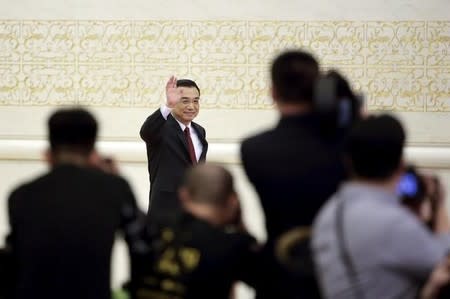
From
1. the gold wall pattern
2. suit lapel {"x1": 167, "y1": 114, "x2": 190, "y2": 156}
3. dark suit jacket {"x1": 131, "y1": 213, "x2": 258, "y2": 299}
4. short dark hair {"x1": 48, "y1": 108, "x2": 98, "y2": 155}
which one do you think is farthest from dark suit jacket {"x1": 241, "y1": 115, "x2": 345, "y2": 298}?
the gold wall pattern

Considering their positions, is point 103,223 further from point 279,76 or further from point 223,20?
point 223,20

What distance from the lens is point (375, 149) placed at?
11.5 ft

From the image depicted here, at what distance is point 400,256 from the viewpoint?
3.37 metres

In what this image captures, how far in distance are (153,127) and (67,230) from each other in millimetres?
3306

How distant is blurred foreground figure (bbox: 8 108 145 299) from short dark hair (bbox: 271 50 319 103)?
597mm

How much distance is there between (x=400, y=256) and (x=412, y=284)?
12 cm

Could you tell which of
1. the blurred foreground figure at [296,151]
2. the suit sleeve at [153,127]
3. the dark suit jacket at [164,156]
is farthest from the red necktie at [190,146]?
the blurred foreground figure at [296,151]

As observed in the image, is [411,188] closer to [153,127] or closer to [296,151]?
[296,151]

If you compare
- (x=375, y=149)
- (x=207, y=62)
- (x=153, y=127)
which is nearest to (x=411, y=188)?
(x=375, y=149)

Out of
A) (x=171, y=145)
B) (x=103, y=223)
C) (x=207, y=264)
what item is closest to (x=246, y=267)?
(x=207, y=264)

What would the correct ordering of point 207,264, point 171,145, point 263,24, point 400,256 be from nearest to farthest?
point 400,256
point 207,264
point 171,145
point 263,24

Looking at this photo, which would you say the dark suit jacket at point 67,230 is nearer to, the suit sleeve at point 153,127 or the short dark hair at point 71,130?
the short dark hair at point 71,130

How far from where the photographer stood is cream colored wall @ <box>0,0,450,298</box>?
9219 mm

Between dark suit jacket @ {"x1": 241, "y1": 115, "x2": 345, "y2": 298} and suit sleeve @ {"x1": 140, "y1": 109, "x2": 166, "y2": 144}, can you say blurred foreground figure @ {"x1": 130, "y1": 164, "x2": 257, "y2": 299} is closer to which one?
dark suit jacket @ {"x1": 241, "y1": 115, "x2": 345, "y2": 298}
